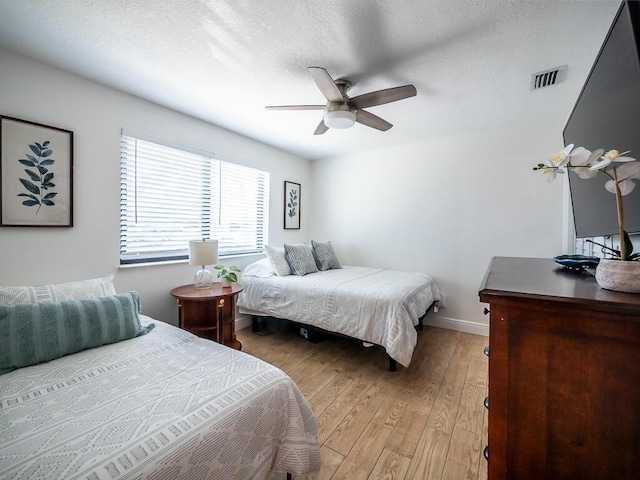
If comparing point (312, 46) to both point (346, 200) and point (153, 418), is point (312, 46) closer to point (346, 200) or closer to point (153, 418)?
point (153, 418)

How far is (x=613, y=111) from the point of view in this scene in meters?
1.05

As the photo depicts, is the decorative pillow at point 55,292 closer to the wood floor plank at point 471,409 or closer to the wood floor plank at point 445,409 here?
the wood floor plank at point 445,409

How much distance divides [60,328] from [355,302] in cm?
202

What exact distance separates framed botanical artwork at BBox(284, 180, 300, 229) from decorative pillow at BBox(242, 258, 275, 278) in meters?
0.95

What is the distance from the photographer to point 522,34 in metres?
1.56

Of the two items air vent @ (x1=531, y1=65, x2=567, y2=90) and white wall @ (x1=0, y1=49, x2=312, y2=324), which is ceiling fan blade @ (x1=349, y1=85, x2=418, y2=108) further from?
white wall @ (x1=0, y1=49, x2=312, y2=324)

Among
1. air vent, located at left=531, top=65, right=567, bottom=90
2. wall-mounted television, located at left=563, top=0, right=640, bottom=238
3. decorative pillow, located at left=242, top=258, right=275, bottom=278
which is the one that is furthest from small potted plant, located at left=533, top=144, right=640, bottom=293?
decorative pillow, located at left=242, top=258, right=275, bottom=278

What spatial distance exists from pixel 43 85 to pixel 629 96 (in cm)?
331

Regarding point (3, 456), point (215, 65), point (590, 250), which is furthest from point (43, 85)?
point (590, 250)

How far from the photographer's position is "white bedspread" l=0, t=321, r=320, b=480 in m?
0.78

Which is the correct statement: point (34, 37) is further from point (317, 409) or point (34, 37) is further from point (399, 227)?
point (399, 227)

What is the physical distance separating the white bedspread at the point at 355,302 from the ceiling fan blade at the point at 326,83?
168 cm

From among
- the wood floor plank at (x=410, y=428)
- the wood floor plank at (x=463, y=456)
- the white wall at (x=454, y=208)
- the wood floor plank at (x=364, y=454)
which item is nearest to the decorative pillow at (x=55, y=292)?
the wood floor plank at (x=364, y=454)

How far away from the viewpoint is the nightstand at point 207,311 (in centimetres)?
232
